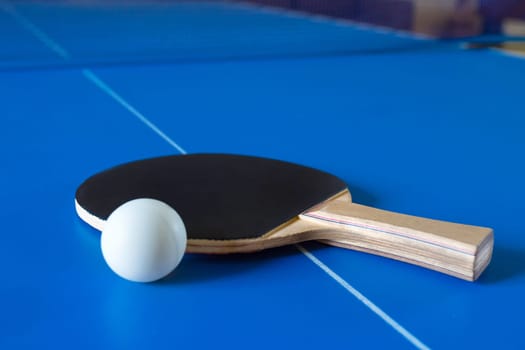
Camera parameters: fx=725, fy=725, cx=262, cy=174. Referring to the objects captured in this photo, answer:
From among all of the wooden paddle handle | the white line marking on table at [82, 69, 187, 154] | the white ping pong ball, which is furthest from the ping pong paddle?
the white line marking on table at [82, 69, 187, 154]

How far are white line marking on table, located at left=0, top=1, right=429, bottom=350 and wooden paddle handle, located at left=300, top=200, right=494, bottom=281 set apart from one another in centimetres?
9

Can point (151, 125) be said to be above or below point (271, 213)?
below

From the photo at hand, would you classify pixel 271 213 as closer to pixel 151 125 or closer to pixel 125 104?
pixel 151 125

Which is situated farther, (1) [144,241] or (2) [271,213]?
(2) [271,213]

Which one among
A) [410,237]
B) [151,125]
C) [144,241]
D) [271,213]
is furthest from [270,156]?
[144,241]

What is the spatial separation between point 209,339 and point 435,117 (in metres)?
1.91

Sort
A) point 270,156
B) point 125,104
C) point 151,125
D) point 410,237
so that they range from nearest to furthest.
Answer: point 410,237
point 270,156
point 151,125
point 125,104

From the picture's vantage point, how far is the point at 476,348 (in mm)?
1216

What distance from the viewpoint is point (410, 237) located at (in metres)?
1.47

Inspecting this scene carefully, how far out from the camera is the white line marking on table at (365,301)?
1.24 meters

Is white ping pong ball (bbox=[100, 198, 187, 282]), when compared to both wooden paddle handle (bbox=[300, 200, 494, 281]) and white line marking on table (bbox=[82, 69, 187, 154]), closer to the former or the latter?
wooden paddle handle (bbox=[300, 200, 494, 281])

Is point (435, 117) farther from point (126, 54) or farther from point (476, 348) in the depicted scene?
point (126, 54)

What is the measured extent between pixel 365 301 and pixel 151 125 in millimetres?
1551

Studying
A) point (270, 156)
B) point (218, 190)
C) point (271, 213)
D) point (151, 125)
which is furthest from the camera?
point (151, 125)
